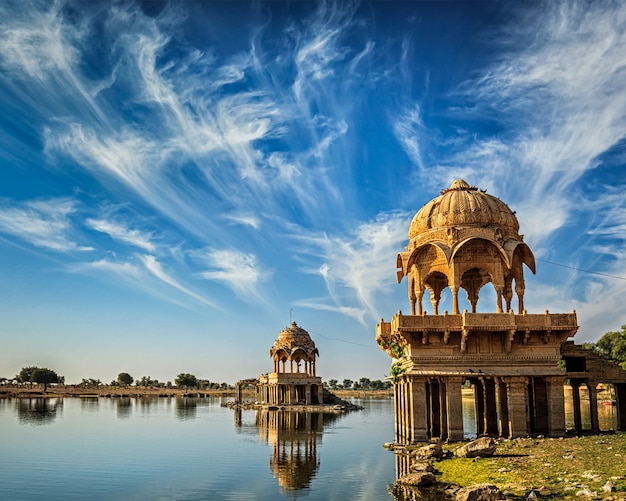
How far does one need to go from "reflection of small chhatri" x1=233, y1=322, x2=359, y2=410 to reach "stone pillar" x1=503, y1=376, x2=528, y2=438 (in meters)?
52.3

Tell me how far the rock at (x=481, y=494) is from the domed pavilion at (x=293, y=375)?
65.3 metres

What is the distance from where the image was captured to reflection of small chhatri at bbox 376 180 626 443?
2564cm

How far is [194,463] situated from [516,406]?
47.0ft

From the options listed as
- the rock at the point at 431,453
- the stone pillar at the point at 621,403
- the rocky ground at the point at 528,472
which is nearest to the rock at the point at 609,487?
the rocky ground at the point at 528,472

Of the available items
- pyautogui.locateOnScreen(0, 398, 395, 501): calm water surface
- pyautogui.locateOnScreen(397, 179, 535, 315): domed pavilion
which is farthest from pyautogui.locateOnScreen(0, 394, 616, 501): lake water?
pyautogui.locateOnScreen(397, 179, 535, 315): domed pavilion

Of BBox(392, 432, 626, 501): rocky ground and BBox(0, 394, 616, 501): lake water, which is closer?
BBox(392, 432, 626, 501): rocky ground

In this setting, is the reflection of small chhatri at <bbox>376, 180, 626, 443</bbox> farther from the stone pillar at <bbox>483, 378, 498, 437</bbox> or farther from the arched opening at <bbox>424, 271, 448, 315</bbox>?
the arched opening at <bbox>424, 271, 448, 315</bbox>

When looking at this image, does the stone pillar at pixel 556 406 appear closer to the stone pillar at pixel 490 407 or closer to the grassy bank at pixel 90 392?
the stone pillar at pixel 490 407

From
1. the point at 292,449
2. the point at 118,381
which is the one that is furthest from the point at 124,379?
the point at 292,449

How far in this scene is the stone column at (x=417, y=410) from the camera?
2578cm

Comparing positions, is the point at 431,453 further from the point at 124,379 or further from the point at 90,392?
the point at 124,379

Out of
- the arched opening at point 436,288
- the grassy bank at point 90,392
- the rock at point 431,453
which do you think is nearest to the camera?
the rock at point 431,453

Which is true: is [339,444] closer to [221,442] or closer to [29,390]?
[221,442]

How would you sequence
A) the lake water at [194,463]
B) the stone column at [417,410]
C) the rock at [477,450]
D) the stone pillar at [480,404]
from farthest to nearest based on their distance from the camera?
1. the stone pillar at [480,404]
2. the stone column at [417,410]
3. the rock at [477,450]
4. the lake water at [194,463]
